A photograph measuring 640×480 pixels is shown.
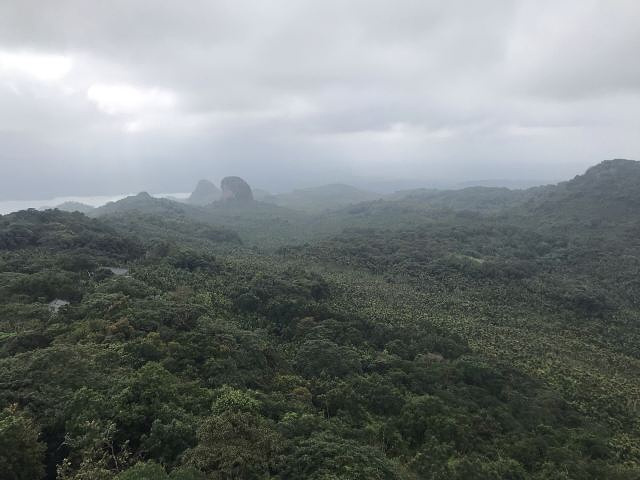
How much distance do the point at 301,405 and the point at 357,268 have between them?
189 feet

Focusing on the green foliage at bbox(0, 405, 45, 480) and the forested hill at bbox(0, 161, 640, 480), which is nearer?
the green foliage at bbox(0, 405, 45, 480)

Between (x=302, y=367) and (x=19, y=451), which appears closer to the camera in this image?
(x=19, y=451)

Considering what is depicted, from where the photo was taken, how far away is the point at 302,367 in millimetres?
40062

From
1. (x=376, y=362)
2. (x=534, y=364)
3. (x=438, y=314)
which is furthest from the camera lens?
(x=438, y=314)

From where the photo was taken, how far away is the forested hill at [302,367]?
71.3 ft

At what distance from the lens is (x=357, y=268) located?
3440 inches

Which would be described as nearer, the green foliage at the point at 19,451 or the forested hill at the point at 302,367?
the green foliage at the point at 19,451

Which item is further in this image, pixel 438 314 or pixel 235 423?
pixel 438 314

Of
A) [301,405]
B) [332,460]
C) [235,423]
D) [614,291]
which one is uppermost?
[235,423]

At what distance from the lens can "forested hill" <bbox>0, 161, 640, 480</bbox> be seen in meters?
21.7

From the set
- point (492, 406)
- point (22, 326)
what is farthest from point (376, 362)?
point (22, 326)

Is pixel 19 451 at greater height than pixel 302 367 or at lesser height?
greater

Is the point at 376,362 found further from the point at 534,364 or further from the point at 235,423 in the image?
the point at 235,423

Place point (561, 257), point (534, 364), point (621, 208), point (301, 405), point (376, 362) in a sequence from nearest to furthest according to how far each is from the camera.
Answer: point (301, 405) < point (376, 362) < point (534, 364) < point (561, 257) < point (621, 208)
